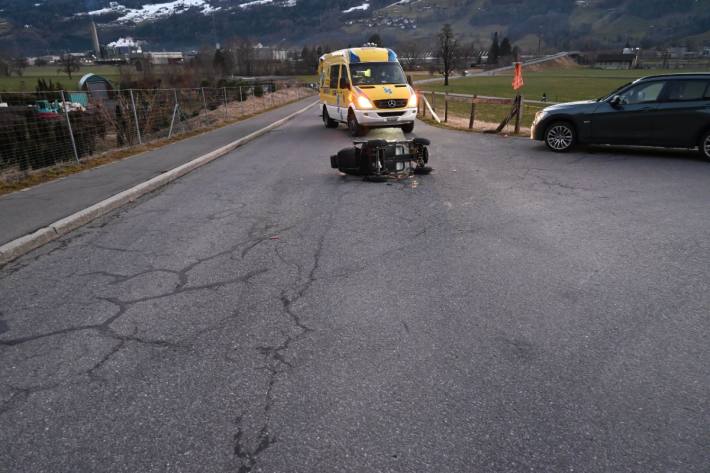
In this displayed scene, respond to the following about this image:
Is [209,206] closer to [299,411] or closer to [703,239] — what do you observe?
[299,411]

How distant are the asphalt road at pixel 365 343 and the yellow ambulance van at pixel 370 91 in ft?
30.2

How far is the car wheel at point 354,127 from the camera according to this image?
51.0ft

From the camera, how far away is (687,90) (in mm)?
10016

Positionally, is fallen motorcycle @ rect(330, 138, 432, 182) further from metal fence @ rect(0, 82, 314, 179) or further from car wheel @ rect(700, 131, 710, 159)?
metal fence @ rect(0, 82, 314, 179)

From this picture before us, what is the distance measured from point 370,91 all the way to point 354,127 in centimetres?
134

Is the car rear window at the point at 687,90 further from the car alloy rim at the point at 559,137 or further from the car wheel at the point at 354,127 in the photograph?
the car wheel at the point at 354,127

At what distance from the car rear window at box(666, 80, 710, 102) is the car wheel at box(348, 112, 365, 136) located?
861cm

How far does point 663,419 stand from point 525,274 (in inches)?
79.1

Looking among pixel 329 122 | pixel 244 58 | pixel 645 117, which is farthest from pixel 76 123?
pixel 244 58

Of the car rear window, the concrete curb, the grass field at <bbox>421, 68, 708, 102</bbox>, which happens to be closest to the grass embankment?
the concrete curb

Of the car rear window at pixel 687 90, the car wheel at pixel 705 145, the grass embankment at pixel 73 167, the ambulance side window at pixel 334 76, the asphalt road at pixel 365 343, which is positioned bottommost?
the asphalt road at pixel 365 343

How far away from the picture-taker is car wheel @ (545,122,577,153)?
11.3 metres

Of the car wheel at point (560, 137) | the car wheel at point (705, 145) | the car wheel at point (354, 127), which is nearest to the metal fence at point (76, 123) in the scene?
the car wheel at point (354, 127)

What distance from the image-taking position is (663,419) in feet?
8.23
